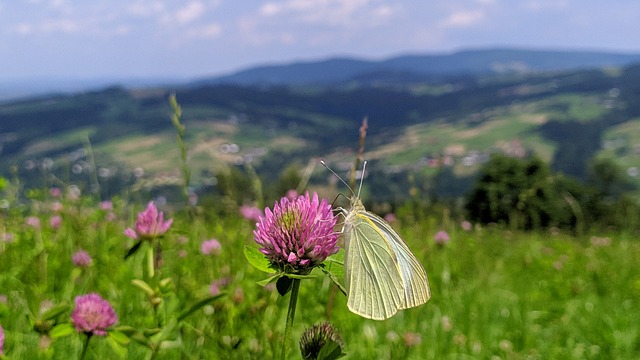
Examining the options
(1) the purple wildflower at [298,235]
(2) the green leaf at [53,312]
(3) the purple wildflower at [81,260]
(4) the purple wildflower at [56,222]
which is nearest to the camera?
(1) the purple wildflower at [298,235]

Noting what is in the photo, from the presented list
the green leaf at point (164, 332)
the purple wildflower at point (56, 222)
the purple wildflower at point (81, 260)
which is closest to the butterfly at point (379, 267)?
the green leaf at point (164, 332)

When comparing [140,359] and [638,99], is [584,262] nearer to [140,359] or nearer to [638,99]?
[140,359]

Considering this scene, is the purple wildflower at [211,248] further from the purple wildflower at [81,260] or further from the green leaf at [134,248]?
the green leaf at [134,248]

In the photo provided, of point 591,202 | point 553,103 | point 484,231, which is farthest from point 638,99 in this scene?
point 484,231

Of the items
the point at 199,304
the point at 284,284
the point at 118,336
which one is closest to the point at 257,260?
the point at 284,284

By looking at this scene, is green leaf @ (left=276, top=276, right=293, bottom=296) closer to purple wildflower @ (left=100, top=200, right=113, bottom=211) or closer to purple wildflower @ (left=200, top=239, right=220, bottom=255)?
purple wildflower @ (left=200, top=239, right=220, bottom=255)

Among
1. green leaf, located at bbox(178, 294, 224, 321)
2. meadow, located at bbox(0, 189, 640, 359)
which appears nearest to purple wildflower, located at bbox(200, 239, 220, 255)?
meadow, located at bbox(0, 189, 640, 359)
